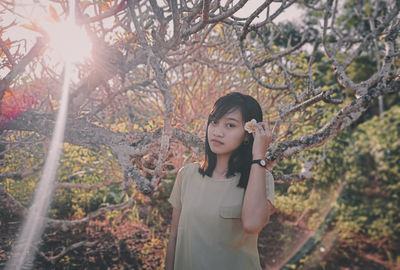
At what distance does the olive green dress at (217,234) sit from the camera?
54.4 inches

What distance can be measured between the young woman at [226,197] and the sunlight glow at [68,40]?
46.7 inches

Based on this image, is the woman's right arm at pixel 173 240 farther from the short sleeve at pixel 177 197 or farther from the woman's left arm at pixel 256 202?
the woman's left arm at pixel 256 202

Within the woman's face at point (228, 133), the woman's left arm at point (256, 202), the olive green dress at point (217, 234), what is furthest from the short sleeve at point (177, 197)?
the woman's left arm at point (256, 202)

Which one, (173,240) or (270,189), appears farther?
(173,240)

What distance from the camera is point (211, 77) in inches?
163

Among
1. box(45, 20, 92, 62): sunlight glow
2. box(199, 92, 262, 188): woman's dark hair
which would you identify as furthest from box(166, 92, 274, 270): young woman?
box(45, 20, 92, 62): sunlight glow

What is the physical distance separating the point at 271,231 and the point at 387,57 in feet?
13.6

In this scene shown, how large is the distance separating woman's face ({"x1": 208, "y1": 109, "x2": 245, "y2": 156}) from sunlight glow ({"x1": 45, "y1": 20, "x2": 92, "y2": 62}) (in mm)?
1173

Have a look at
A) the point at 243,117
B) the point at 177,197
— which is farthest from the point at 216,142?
the point at 177,197

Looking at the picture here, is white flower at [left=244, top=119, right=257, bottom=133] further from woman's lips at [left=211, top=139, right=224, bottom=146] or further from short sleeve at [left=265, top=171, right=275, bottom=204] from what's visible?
short sleeve at [left=265, top=171, right=275, bottom=204]

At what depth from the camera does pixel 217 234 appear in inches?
54.7

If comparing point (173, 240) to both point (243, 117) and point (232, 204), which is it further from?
point (243, 117)

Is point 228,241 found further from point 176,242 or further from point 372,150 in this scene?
point 372,150

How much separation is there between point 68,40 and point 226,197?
5.61 ft
